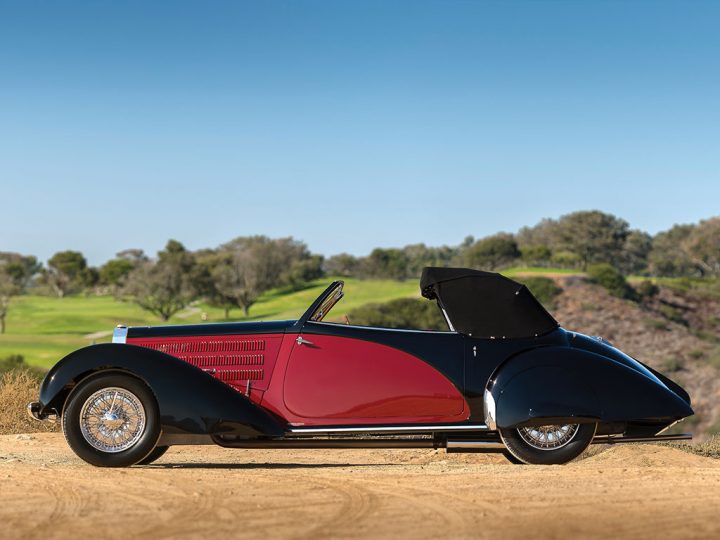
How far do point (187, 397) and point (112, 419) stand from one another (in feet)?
2.36

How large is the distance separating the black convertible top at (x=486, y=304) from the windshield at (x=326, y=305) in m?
0.80

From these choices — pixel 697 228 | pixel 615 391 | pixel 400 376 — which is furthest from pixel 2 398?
pixel 697 228

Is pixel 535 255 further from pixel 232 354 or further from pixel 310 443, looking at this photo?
pixel 310 443

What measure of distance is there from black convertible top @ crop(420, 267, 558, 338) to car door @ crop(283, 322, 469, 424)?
39cm

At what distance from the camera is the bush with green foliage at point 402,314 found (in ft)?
233

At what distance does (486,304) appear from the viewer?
975 centimetres

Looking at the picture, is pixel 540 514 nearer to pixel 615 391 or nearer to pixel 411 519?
pixel 411 519

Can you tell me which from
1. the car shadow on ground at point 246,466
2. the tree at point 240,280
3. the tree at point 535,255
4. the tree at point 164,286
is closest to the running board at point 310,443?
the car shadow on ground at point 246,466

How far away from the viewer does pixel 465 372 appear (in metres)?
9.48

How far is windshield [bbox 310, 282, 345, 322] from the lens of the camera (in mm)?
9695

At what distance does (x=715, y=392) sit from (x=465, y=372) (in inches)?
2334

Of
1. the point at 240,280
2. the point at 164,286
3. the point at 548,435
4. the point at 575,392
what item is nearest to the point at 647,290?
the point at 240,280

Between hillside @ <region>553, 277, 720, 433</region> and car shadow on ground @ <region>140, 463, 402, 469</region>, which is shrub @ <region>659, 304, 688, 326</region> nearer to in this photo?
hillside @ <region>553, 277, 720, 433</region>

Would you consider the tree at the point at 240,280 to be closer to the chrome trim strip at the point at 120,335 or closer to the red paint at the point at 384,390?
the chrome trim strip at the point at 120,335
